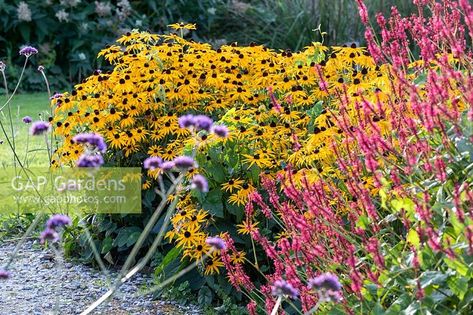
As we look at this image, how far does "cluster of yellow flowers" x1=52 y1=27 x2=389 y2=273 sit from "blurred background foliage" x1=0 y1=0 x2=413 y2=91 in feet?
15.8

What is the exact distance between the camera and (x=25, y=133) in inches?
319

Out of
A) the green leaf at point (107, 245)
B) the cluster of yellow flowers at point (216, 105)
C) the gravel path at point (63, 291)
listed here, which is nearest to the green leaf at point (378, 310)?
the cluster of yellow flowers at point (216, 105)

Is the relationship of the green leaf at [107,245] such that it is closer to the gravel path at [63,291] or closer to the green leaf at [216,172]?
the gravel path at [63,291]

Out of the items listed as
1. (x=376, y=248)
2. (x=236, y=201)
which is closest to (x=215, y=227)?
(x=236, y=201)

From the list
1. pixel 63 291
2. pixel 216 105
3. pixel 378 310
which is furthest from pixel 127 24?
pixel 378 310

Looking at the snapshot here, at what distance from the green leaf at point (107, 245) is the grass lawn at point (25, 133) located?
116cm

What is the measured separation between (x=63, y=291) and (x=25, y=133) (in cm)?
375

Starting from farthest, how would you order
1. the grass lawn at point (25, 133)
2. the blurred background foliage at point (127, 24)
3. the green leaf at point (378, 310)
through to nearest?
1. the blurred background foliage at point (127, 24)
2. the grass lawn at point (25, 133)
3. the green leaf at point (378, 310)

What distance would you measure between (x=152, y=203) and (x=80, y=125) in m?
0.54

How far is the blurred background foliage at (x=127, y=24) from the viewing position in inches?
392

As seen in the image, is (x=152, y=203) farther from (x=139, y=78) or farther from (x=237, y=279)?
(x=237, y=279)

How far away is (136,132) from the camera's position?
4.68 meters

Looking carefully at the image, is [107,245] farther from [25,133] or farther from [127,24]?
[127,24]

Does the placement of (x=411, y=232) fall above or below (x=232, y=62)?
above
